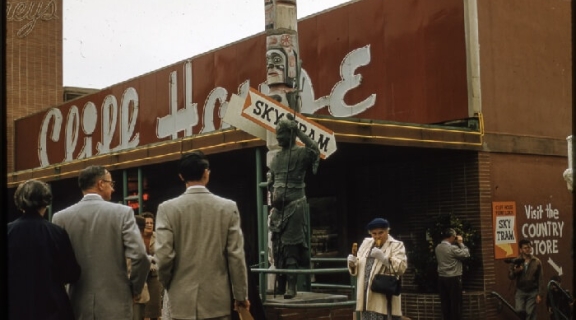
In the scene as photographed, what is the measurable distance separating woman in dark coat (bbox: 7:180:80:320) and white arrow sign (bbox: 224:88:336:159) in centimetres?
506

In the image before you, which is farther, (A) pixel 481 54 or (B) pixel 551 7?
(B) pixel 551 7

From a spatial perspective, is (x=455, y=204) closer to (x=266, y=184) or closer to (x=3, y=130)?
(x=266, y=184)

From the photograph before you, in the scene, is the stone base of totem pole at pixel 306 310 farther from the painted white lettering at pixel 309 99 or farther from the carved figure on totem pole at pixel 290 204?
the painted white lettering at pixel 309 99

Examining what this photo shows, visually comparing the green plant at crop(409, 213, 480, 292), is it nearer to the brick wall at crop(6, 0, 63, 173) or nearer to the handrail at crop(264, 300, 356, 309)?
the handrail at crop(264, 300, 356, 309)

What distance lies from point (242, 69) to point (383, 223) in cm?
1210

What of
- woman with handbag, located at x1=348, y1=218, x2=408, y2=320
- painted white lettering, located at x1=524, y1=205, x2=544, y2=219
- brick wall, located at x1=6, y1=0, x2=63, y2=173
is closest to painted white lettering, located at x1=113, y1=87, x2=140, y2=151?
brick wall, located at x1=6, y1=0, x2=63, y2=173

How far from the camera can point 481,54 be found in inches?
651

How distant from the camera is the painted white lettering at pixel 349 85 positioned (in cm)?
1786

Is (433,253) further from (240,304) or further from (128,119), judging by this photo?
(128,119)

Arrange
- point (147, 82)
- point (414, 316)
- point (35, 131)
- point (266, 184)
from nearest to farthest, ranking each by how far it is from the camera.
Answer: point (266, 184)
point (414, 316)
point (147, 82)
point (35, 131)

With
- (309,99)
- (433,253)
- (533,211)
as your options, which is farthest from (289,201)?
(309,99)

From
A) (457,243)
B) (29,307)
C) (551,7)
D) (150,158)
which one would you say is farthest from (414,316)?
(29,307)

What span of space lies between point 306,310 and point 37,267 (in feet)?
15.8

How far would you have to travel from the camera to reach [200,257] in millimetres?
6016
